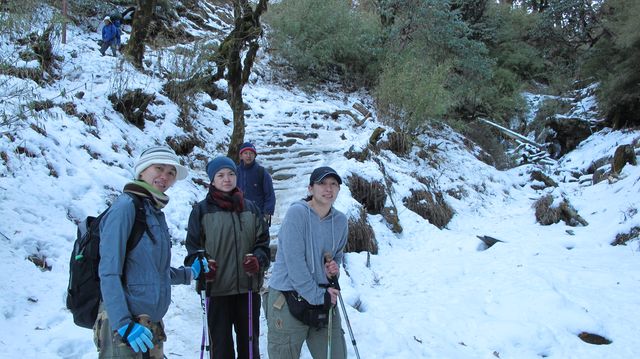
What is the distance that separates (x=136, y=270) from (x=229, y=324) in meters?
1.27

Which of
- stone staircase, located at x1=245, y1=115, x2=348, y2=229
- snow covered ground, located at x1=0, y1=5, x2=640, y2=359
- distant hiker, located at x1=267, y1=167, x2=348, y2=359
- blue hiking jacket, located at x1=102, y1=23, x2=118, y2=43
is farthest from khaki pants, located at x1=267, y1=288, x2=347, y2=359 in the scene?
blue hiking jacket, located at x1=102, y1=23, x2=118, y2=43

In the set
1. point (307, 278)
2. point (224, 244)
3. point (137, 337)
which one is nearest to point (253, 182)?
point (224, 244)

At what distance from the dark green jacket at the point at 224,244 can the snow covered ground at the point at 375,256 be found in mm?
1165

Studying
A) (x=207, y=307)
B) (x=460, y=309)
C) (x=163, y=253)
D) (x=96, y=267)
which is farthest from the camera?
(x=460, y=309)

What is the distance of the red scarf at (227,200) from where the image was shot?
3.15 m

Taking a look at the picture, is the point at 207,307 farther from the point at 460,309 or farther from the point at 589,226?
the point at 589,226

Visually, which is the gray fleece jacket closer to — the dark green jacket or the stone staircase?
A: the dark green jacket

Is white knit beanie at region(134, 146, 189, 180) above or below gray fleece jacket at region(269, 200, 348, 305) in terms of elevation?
above

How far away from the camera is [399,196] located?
386 inches

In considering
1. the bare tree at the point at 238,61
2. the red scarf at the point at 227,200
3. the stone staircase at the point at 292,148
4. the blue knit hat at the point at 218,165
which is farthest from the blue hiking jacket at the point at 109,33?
the red scarf at the point at 227,200

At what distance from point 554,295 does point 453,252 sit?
2.51 metres

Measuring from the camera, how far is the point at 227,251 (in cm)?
313

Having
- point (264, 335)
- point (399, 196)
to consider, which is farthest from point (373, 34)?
point (264, 335)

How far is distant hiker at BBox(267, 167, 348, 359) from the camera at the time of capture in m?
2.73
